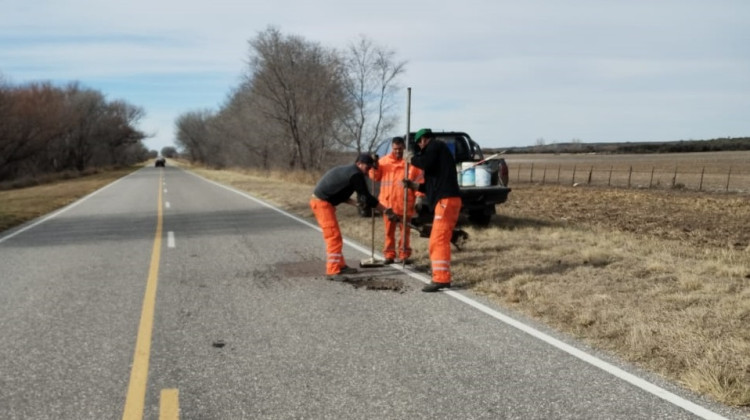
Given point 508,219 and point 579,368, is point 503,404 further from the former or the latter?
point 508,219

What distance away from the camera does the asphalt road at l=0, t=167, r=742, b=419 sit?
361 centimetres

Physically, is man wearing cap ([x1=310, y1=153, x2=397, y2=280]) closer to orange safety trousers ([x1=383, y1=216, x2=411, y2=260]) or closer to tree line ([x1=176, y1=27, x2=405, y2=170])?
orange safety trousers ([x1=383, y1=216, x2=411, y2=260])

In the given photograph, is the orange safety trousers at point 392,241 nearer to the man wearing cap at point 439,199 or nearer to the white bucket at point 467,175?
the man wearing cap at point 439,199

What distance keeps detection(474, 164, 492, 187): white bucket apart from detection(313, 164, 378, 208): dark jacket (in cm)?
415

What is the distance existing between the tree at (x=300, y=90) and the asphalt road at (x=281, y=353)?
Answer: 110 feet

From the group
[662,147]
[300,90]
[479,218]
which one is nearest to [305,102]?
[300,90]

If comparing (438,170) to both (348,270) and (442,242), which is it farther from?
(348,270)

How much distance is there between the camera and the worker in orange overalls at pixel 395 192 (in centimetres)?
838

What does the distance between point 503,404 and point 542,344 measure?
132 cm

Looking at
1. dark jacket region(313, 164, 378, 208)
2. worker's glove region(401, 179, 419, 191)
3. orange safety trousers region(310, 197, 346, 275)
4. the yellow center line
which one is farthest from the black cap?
the yellow center line

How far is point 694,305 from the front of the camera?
19.1ft

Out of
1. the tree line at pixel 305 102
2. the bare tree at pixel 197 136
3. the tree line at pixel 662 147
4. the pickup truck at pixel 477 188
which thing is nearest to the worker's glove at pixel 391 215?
the pickup truck at pixel 477 188

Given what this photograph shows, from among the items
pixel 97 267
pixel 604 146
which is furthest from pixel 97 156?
pixel 97 267

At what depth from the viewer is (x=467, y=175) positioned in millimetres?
11250
